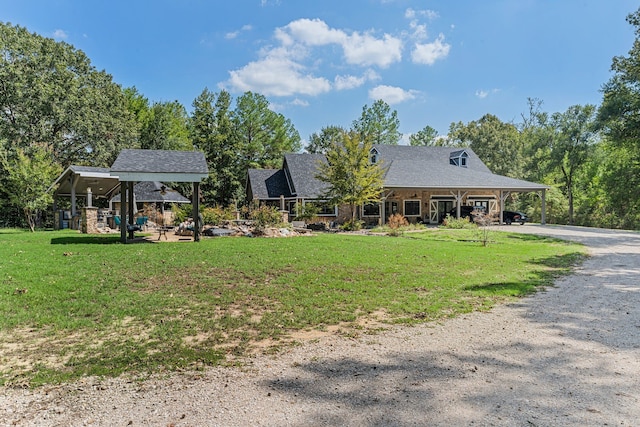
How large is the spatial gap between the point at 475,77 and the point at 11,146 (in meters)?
32.7

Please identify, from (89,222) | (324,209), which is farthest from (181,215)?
(324,209)

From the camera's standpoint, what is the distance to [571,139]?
123 ft

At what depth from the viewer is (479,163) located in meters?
36.8

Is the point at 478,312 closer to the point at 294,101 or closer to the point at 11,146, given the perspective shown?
the point at 11,146

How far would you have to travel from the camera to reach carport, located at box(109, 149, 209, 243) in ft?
46.5

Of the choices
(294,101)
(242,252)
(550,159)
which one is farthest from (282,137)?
(242,252)

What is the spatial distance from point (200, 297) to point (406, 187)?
22.6 m

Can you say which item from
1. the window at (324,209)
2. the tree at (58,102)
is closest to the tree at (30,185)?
the tree at (58,102)

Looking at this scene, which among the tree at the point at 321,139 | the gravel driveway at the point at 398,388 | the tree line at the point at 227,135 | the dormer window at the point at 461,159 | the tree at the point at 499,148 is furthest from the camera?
the tree at the point at 499,148

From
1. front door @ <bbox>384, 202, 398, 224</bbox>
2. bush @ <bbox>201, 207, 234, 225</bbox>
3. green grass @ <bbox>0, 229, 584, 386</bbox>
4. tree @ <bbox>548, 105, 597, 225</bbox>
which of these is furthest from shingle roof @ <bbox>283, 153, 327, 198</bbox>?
tree @ <bbox>548, 105, 597, 225</bbox>

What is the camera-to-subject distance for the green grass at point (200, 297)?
434 centimetres

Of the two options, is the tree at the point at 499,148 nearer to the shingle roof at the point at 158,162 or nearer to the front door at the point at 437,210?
the front door at the point at 437,210

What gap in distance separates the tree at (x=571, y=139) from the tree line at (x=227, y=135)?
98 mm

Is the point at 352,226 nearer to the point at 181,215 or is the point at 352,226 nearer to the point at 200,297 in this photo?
the point at 181,215
